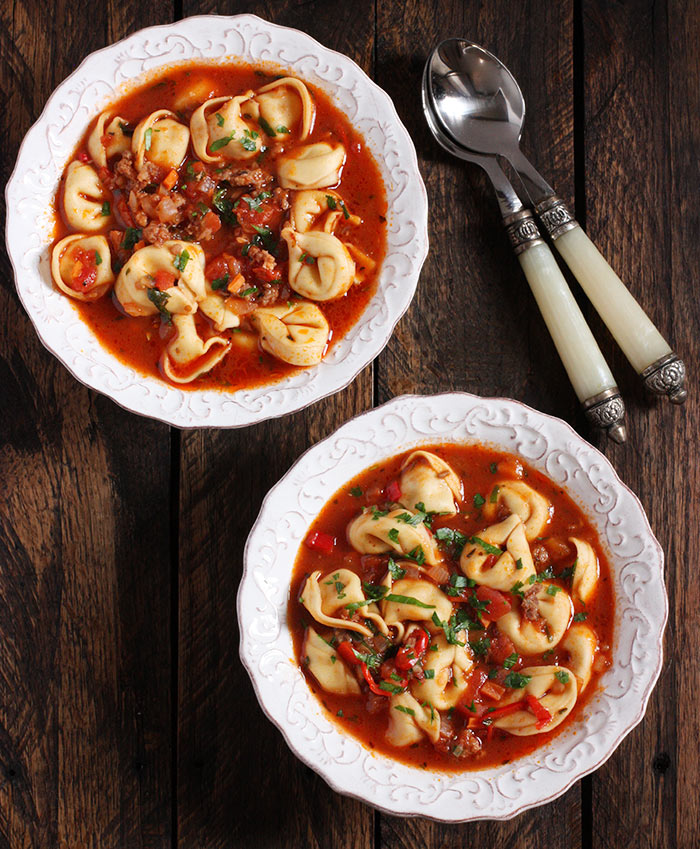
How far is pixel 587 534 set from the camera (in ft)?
12.9

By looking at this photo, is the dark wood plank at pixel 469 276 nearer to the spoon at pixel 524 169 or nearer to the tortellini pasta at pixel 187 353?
the spoon at pixel 524 169

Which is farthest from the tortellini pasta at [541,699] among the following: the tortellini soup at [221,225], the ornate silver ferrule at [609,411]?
the tortellini soup at [221,225]

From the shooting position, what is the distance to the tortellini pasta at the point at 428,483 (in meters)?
3.80

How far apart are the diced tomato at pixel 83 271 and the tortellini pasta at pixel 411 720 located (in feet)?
7.96

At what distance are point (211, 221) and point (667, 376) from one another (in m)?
2.36

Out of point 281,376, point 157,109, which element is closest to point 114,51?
point 157,109

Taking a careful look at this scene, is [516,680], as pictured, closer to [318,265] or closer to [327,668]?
[327,668]

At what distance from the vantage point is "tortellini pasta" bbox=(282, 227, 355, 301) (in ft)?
12.8

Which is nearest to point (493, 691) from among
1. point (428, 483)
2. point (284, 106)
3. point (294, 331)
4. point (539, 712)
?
point (539, 712)

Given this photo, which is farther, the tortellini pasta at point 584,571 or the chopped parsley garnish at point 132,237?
the chopped parsley garnish at point 132,237

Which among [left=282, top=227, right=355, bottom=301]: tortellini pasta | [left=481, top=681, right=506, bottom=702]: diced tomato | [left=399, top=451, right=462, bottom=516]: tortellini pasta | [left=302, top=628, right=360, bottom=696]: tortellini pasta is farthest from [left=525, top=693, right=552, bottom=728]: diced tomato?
[left=282, top=227, right=355, bottom=301]: tortellini pasta

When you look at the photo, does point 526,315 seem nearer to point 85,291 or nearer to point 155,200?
point 155,200

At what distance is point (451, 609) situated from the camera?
3.89 m

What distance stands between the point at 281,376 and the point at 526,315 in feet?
4.40
